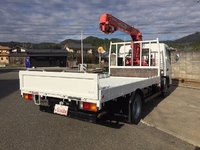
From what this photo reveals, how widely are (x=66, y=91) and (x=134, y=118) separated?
6.30 ft

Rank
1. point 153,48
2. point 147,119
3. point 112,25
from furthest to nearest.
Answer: point 153,48, point 112,25, point 147,119

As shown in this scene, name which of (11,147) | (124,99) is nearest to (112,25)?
(124,99)

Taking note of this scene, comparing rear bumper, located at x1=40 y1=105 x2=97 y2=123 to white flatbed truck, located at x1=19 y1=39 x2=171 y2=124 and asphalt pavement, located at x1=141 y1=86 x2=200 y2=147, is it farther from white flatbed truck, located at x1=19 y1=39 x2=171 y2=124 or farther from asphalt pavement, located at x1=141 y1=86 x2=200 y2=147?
asphalt pavement, located at x1=141 y1=86 x2=200 y2=147

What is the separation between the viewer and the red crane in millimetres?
Result: 7370

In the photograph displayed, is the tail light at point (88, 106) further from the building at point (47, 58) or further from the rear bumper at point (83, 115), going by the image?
the building at point (47, 58)

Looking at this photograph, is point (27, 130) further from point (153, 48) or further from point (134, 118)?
point (153, 48)

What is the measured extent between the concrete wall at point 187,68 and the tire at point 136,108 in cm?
854

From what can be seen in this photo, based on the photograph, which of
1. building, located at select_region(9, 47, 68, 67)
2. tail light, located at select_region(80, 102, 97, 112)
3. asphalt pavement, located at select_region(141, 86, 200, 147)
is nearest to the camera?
tail light, located at select_region(80, 102, 97, 112)

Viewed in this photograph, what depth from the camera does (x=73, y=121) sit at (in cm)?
552

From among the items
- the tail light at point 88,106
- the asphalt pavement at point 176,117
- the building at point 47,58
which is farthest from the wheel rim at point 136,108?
the building at point 47,58

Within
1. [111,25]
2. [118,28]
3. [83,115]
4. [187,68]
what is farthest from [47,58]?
[83,115]

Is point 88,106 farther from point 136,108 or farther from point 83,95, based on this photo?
point 136,108

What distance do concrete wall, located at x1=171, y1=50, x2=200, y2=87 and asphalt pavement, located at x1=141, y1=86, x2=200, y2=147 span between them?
18.5ft

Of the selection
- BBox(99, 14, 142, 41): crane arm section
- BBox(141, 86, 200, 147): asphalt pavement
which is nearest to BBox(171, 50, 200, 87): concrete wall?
BBox(141, 86, 200, 147): asphalt pavement
